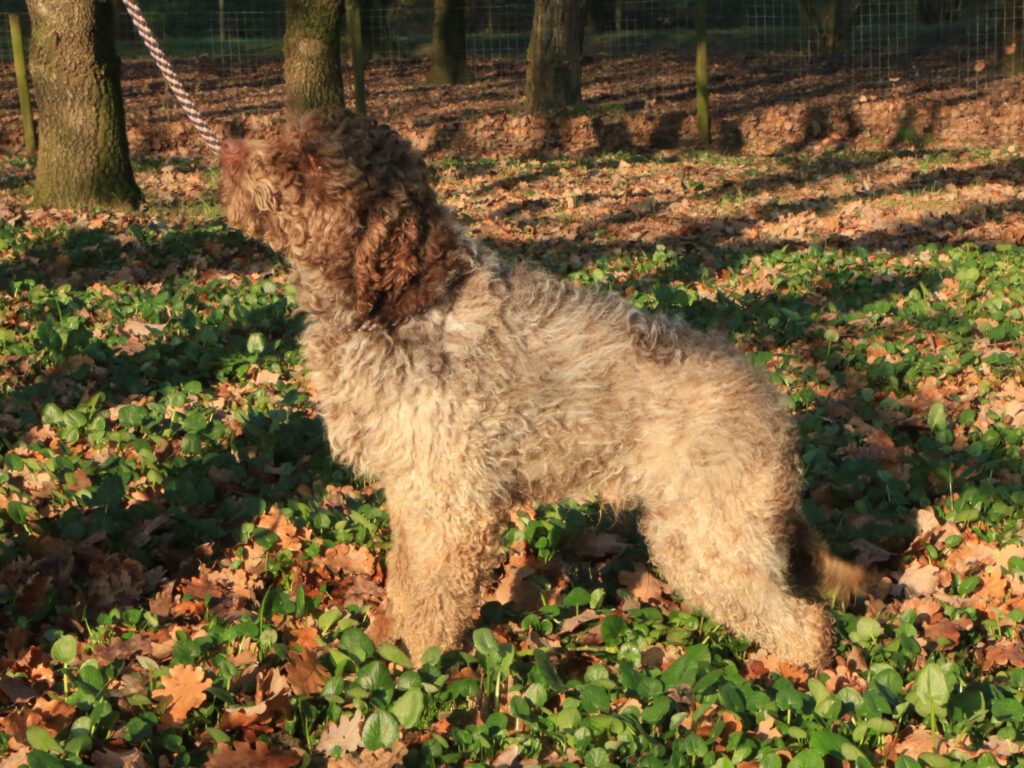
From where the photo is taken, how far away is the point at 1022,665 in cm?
423

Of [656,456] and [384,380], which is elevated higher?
[384,380]

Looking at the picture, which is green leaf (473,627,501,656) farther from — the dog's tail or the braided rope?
the braided rope

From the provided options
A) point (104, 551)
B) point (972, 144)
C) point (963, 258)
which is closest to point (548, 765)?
point (104, 551)

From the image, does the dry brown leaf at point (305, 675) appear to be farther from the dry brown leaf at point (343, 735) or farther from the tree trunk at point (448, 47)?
the tree trunk at point (448, 47)

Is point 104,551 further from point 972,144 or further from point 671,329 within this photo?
point 972,144

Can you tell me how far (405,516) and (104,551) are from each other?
1613 millimetres

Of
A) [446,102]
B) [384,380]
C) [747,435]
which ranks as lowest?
[747,435]

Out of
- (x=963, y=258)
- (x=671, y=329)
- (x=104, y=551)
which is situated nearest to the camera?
(x=671, y=329)

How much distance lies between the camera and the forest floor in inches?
149

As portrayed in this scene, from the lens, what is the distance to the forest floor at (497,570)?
3.78 m

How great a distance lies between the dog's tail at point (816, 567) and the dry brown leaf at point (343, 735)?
1.84 metres

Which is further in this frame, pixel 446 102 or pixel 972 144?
pixel 446 102

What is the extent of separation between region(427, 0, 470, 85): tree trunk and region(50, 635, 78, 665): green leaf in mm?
22171

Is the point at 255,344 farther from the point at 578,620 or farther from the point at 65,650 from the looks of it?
the point at 578,620
